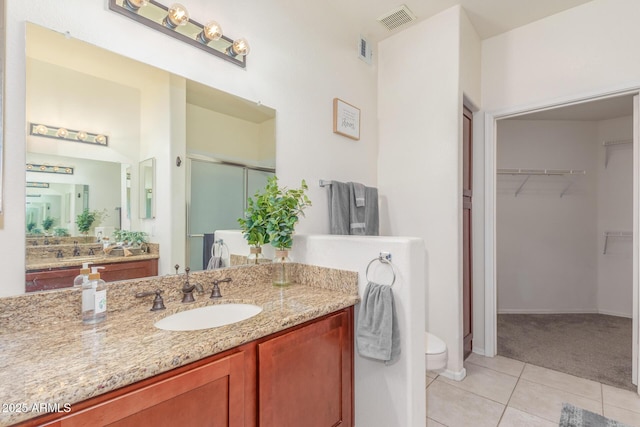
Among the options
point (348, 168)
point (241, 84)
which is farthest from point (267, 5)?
point (348, 168)

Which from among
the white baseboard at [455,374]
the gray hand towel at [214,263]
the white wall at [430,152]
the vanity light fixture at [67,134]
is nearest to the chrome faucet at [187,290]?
the gray hand towel at [214,263]

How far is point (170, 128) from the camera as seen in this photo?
142 centimetres

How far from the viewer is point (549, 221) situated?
3793 mm

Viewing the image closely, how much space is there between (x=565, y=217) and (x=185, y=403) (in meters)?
4.55

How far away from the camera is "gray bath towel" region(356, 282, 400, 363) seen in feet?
4.39

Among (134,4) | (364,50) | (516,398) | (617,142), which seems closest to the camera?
(134,4)

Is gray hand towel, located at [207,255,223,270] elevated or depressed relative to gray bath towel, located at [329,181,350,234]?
depressed

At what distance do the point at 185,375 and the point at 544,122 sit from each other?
4.62 metres

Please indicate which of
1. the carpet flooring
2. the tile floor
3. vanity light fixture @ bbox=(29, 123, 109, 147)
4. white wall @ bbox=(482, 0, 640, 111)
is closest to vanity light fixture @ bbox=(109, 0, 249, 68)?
vanity light fixture @ bbox=(29, 123, 109, 147)

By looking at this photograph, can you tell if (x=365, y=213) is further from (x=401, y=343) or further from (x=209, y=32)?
(x=209, y=32)

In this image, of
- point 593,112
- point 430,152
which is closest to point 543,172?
point 593,112

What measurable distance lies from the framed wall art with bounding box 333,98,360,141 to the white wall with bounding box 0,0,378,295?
Result: 0.16 feet

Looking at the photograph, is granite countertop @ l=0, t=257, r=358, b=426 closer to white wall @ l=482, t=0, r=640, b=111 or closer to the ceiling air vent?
the ceiling air vent

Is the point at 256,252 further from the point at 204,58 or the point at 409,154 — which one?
the point at 409,154
